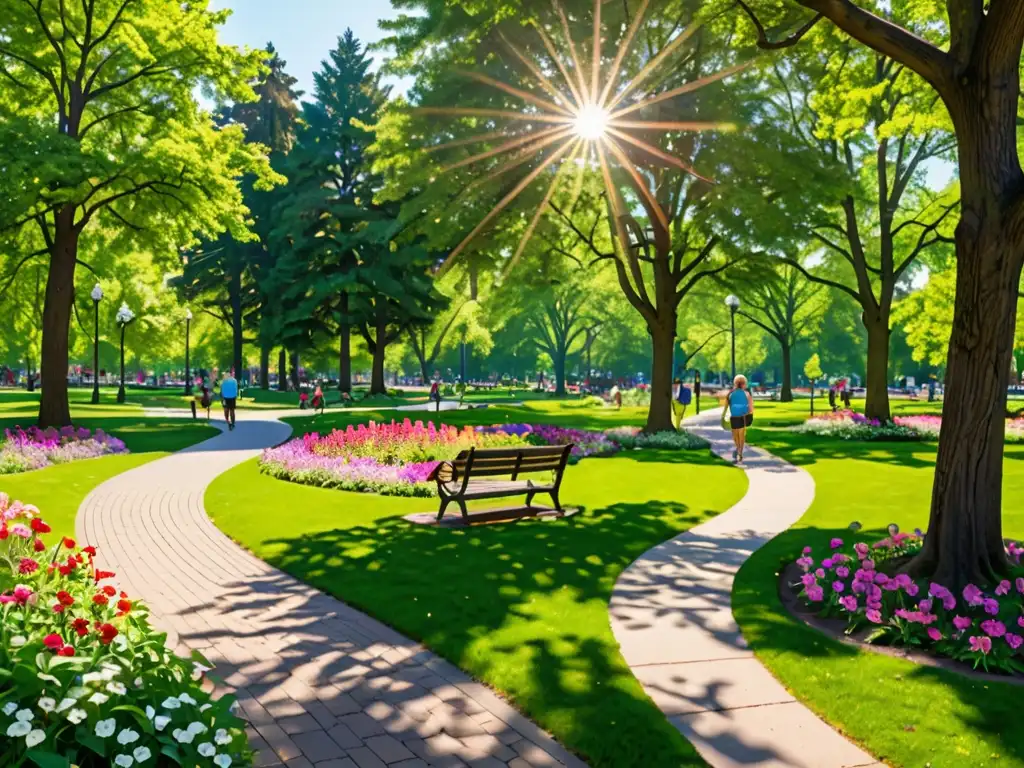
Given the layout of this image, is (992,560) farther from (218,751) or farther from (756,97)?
(756,97)

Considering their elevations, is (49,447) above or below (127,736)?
below

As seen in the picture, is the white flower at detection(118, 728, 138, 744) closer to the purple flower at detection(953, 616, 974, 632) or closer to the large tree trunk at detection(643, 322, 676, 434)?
the purple flower at detection(953, 616, 974, 632)

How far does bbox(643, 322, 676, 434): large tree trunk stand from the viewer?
23875mm

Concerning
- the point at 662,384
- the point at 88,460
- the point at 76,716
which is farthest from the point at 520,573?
the point at 662,384

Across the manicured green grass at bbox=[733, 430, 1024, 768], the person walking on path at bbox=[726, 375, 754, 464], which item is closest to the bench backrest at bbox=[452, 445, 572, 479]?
the manicured green grass at bbox=[733, 430, 1024, 768]

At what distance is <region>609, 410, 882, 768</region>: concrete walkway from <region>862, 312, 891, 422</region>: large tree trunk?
60.3 ft

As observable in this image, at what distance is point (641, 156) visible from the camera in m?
22.3

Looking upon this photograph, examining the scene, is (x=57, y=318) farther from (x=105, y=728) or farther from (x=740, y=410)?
(x=105, y=728)

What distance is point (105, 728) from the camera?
343cm

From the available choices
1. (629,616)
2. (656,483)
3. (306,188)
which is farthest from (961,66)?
(306,188)

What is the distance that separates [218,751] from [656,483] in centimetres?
1205

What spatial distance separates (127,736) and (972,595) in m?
5.83

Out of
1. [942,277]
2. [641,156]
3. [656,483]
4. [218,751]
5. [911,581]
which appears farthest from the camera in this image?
[942,277]

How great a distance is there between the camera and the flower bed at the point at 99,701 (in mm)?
3416
